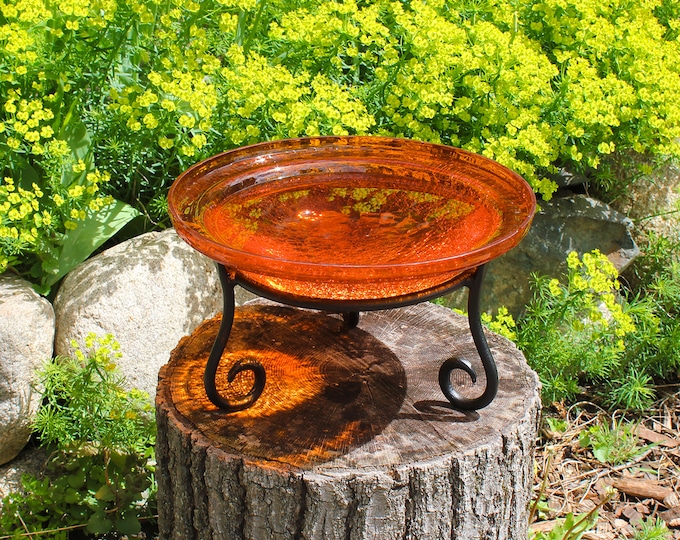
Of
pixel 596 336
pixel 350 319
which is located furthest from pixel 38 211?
pixel 596 336

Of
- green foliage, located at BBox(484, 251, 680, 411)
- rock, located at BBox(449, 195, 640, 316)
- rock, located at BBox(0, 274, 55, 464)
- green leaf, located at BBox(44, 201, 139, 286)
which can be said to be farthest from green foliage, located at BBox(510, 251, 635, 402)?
rock, located at BBox(0, 274, 55, 464)

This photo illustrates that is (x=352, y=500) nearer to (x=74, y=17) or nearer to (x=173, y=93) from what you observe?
(x=173, y=93)

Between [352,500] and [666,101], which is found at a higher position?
[666,101]

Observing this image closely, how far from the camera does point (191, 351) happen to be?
1885mm

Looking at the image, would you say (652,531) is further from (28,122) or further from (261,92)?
(28,122)

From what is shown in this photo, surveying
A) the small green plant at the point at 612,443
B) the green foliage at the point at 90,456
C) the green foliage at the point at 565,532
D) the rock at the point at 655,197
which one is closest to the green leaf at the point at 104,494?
the green foliage at the point at 90,456

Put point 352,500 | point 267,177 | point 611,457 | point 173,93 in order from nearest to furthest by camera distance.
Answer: point 352,500 → point 267,177 → point 173,93 → point 611,457

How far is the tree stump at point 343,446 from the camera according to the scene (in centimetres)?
151

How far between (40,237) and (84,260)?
0.72ft

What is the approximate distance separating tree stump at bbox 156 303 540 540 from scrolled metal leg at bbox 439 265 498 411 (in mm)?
34

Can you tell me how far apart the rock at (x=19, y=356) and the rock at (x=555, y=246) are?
146cm

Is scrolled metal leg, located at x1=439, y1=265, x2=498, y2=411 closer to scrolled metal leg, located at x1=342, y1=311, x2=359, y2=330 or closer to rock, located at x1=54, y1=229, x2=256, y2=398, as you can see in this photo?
scrolled metal leg, located at x1=342, y1=311, x2=359, y2=330

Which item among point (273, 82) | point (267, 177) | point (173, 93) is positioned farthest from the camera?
point (273, 82)

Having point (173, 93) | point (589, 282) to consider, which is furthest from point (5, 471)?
point (589, 282)
